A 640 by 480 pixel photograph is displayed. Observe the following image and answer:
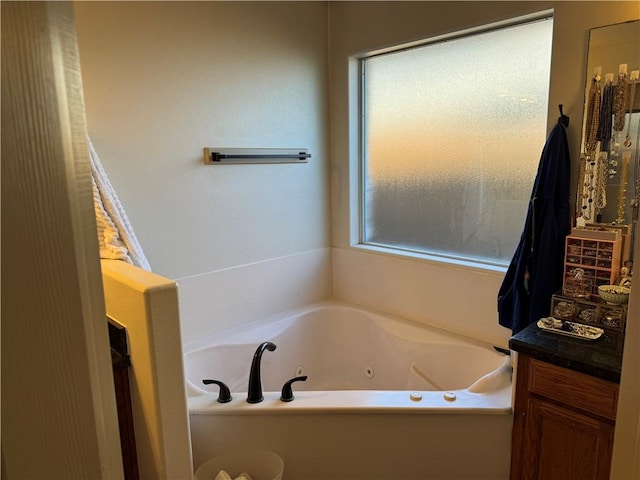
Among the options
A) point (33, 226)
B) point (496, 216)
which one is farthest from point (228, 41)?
point (33, 226)

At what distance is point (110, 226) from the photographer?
184 centimetres

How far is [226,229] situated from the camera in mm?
2588

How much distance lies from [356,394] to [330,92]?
1.89m

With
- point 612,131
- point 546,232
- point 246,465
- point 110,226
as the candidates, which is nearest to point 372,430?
point 246,465

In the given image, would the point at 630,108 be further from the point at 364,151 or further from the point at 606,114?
the point at 364,151

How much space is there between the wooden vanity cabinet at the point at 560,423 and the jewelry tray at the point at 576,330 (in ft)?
0.59

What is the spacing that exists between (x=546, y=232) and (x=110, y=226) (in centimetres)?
179

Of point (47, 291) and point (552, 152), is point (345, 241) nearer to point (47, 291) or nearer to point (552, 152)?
point (552, 152)

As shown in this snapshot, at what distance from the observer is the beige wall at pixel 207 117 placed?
2111 mm

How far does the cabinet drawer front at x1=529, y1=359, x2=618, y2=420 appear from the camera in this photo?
4.65 feet

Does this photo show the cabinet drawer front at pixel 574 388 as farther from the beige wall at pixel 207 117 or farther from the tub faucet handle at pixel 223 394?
the beige wall at pixel 207 117

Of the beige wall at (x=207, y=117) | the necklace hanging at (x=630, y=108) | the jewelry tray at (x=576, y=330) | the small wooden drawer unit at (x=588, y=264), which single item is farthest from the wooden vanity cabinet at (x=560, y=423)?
→ the beige wall at (x=207, y=117)

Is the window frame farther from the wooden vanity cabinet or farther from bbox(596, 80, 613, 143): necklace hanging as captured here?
the wooden vanity cabinet

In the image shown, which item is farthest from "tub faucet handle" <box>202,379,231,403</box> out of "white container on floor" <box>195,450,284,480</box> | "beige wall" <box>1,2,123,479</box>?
"beige wall" <box>1,2,123,479</box>
